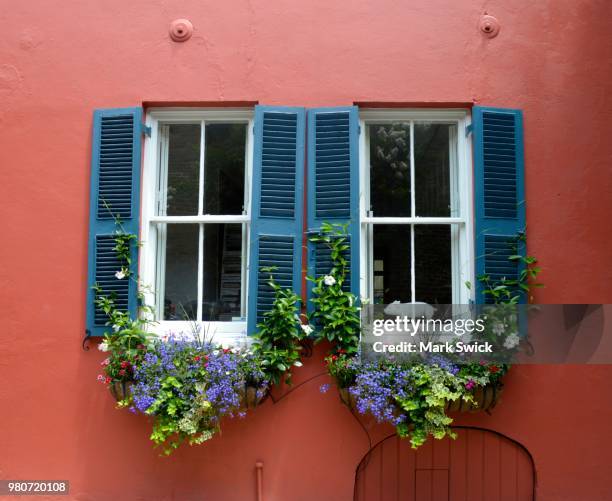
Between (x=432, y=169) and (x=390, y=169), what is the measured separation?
11.8 inches

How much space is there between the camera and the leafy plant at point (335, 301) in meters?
3.92

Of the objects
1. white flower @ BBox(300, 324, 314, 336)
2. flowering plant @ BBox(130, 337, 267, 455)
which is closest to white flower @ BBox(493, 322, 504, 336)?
white flower @ BBox(300, 324, 314, 336)

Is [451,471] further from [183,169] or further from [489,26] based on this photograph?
[489,26]

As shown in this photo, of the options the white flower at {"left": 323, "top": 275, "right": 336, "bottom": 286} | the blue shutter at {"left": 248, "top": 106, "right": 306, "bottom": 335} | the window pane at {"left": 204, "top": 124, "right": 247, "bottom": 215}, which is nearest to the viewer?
the white flower at {"left": 323, "top": 275, "right": 336, "bottom": 286}

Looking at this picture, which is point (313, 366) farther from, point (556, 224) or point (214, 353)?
point (556, 224)

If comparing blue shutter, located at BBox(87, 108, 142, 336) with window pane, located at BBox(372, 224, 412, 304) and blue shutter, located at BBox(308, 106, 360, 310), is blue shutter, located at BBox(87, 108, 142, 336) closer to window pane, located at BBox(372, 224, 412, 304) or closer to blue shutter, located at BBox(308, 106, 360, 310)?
blue shutter, located at BBox(308, 106, 360, 310)

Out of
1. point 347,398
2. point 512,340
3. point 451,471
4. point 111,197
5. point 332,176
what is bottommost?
point 451,471

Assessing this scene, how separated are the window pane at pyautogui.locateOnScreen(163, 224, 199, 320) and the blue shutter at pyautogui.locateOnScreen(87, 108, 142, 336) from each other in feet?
0.89

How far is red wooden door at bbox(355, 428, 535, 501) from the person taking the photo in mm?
4047

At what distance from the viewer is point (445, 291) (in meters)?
4.28

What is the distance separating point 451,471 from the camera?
405cm

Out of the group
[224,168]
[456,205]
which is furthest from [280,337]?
[456,205]

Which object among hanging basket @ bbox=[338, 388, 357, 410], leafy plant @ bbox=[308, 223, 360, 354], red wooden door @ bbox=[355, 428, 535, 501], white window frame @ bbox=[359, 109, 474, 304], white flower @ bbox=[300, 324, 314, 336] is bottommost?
red wooden door @ bbox=[355, 428, 535, 501]

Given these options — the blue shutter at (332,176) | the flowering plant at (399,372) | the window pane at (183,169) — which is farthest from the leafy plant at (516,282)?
the window pane at (183,169)
